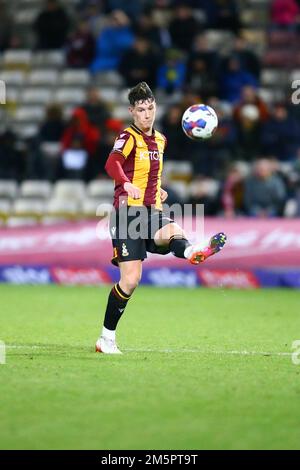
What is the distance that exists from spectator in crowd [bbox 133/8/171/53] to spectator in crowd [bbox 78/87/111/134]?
196 cm

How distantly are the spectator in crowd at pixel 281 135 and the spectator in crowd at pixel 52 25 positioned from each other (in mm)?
5567

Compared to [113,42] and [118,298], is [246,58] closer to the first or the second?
[113,42]

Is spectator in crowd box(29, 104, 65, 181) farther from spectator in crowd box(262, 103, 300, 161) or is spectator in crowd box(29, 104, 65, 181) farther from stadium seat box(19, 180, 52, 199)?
spectator in crowd box(262, 103, 300, 161)

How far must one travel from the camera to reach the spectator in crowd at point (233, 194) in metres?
17.7

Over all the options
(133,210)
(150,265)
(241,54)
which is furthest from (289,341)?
(241,54)

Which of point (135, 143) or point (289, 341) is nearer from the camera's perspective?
point (135, 143)

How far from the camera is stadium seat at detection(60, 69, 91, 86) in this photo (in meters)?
21.5

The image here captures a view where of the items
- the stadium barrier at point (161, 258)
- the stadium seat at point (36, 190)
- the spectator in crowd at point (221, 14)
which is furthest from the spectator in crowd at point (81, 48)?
the stadium barrier at point (161, 258)

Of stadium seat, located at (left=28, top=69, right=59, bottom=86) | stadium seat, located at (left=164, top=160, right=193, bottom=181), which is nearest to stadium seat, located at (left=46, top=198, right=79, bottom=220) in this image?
stadium seat, located at (left=164, top=160, right=193, bottom=181)

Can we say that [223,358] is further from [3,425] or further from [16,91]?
[16,91]

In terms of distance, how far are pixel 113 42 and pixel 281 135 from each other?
4526 mm

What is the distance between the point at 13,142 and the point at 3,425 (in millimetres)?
14160

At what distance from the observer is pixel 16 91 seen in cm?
2186
